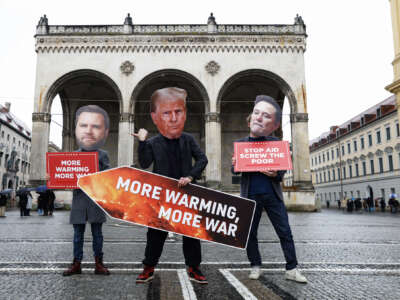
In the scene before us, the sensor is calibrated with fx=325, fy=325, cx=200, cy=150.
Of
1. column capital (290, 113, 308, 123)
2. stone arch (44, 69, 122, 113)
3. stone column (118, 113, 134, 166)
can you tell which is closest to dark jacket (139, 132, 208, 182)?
stone column (118, 113, 134, 166)

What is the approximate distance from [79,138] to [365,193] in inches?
1727

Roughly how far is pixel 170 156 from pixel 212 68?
21.0 m

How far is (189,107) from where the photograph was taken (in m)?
29.8

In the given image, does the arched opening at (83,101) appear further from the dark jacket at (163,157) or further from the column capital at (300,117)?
the dark jacket at (163,157)

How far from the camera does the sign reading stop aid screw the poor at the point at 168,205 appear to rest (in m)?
3.41

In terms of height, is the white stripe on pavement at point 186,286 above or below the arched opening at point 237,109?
below

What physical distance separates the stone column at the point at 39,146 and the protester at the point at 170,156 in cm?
2121

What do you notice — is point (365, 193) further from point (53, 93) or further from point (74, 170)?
point (74, 170)

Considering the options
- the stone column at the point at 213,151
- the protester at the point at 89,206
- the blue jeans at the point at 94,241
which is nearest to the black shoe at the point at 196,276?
the protester at the point at 89,206

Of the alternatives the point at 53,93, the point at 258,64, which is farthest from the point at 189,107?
the point at 53,93

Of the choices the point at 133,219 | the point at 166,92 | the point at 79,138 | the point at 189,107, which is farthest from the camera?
the point at 189,107

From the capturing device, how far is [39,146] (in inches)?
904

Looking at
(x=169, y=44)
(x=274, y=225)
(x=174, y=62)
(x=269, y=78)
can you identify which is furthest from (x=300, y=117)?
(x=274, y=225)

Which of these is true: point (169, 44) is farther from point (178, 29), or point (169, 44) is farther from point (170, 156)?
point (170, 156)
